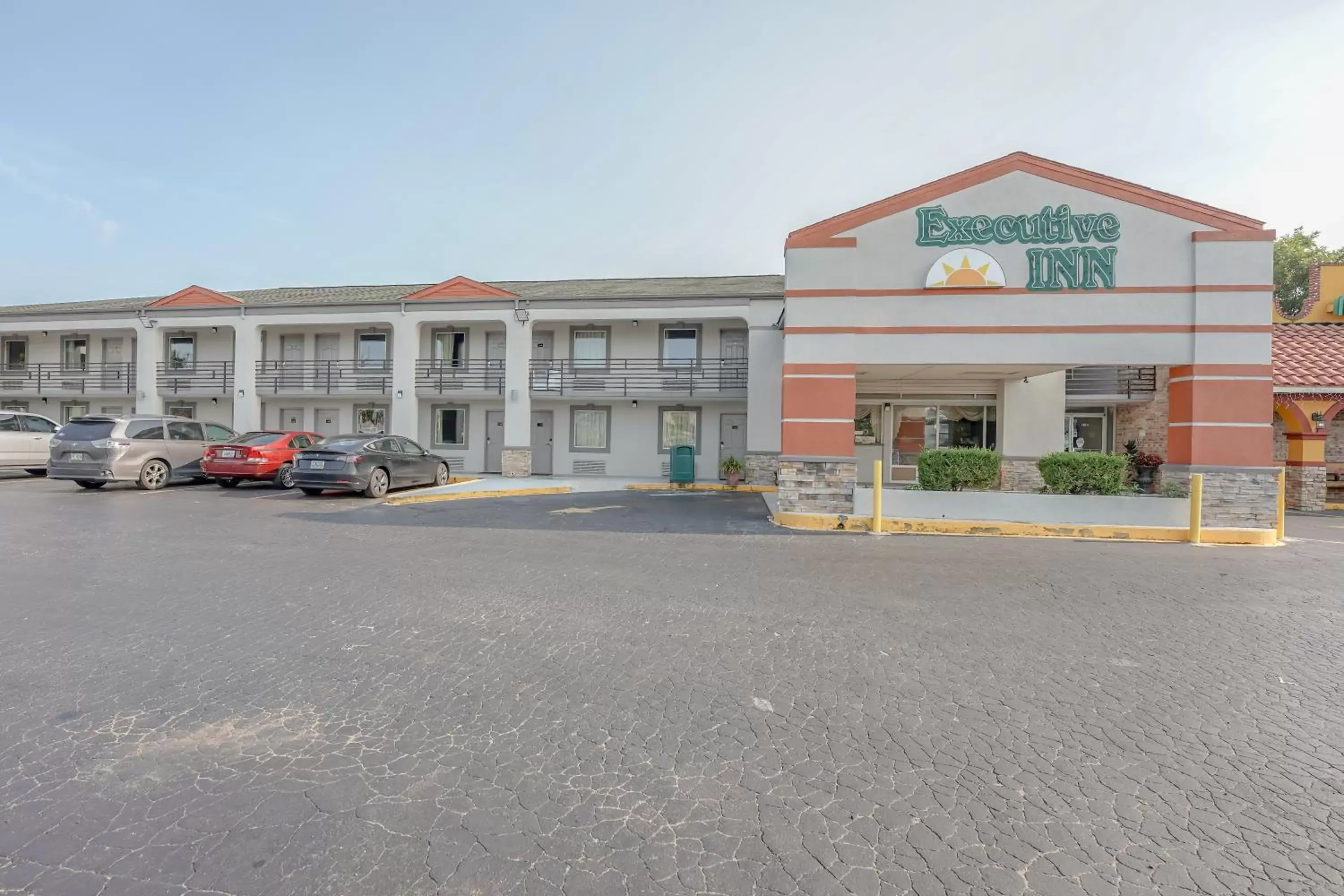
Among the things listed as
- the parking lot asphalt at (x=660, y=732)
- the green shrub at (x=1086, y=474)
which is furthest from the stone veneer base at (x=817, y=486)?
the parking lot asphalt at (x=660, y=732)

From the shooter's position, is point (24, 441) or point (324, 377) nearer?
A: point (24, 441)

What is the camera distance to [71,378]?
26344mm

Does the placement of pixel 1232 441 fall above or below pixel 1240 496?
above

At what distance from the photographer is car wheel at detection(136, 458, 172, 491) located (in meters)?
15.7

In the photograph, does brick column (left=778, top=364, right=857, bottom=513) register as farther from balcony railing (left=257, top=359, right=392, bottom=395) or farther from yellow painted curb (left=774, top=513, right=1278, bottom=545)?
balcony railing (left=257, top=359, right=392, bottom=395)

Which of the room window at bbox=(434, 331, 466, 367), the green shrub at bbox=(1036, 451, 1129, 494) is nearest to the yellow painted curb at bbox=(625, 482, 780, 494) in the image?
the green shrub at bbox=(1036, 451, 1129, 494)

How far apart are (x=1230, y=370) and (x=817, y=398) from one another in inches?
287

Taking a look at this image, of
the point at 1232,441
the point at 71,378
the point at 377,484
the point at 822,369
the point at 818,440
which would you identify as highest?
the point at 71,378

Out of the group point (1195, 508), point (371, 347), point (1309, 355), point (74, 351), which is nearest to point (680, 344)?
point (371, 347)

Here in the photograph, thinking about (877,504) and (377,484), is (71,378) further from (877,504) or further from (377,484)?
(877,504)

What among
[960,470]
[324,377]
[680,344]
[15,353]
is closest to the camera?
[960,470]

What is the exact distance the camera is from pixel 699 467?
21.4 meters

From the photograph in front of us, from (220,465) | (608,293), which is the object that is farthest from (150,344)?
(608,293)

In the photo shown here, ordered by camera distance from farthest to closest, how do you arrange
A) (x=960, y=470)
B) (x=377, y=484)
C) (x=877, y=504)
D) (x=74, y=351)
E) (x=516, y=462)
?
1. (x=74, y=351)
2. (x=516, y=462)
3. (x=377, y=484)
4. (x=960, y=470)
5. (x=877, y=504)
